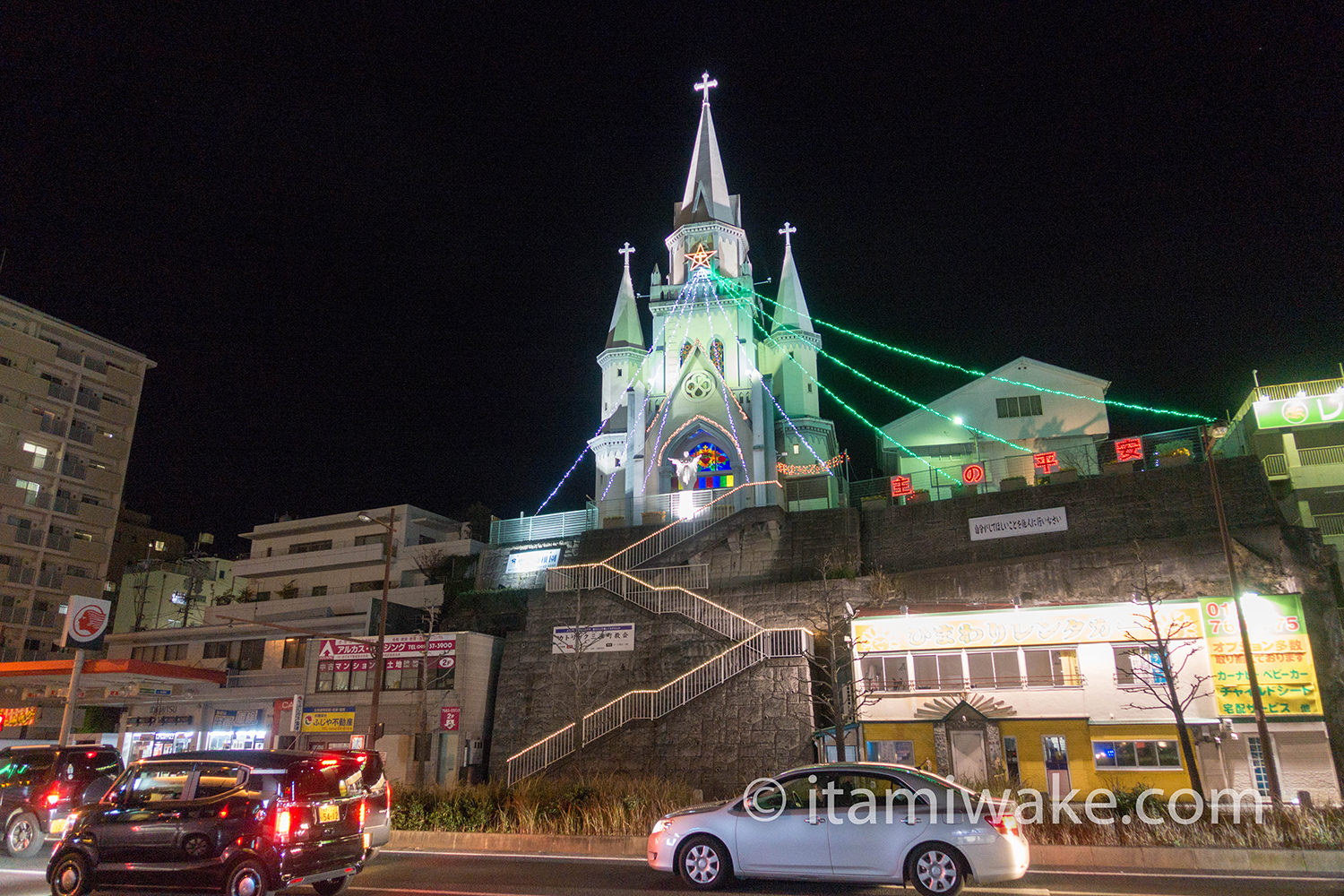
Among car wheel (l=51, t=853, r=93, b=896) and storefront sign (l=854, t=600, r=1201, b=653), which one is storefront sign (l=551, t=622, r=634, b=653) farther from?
car wheel (l=51, t=853, r=93, b=896)

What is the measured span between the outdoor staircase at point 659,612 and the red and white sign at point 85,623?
13.0 m

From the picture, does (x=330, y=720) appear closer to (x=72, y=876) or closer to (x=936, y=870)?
(x=72, y=876)

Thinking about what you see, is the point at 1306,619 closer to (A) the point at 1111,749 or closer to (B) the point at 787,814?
(A) the point at 1111,749

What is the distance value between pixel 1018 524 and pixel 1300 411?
1589 cm

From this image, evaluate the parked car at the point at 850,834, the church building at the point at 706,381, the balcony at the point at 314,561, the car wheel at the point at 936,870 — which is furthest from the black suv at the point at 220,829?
the balcony at the point at 314,561

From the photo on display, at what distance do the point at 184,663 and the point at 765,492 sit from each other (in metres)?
31.4

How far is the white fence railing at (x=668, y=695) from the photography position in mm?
24906

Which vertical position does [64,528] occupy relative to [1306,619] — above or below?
above

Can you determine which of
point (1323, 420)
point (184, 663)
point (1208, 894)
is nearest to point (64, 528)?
point (184, 663)

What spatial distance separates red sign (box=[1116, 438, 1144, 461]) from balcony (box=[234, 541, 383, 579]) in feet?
146

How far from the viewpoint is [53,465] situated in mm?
53781

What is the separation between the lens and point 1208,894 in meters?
9.62

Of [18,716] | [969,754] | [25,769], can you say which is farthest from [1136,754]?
[18,716]

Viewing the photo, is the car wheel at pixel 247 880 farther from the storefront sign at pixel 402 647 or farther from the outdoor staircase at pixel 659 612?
the storefront sign at pixel 402 647
